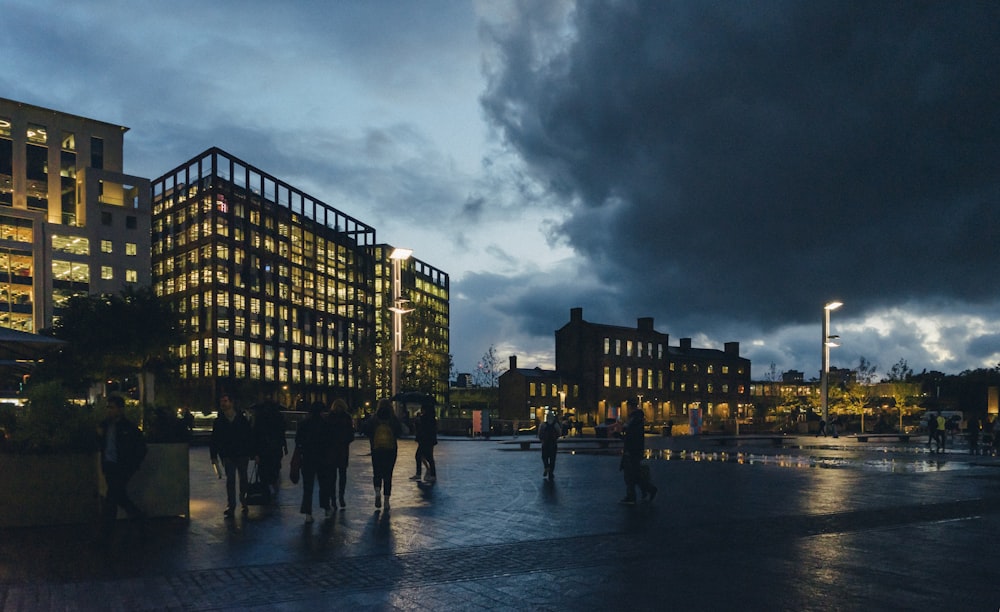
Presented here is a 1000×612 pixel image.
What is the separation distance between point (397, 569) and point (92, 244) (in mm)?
94310

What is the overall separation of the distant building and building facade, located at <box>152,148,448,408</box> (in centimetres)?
1650

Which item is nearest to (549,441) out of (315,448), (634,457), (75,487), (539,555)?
(634,457)

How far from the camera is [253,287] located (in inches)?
4104

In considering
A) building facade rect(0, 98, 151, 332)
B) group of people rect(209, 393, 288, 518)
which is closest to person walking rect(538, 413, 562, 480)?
group of people rect(209, 393, 288, 518)

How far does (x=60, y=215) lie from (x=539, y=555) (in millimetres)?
102594

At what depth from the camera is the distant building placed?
83.2 m

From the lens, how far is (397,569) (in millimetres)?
8086

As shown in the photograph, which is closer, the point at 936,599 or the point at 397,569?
the point at 936,599

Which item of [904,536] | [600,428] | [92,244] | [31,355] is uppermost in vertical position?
[92,244]

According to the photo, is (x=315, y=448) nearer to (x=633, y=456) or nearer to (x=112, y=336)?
(x=633, y=456)

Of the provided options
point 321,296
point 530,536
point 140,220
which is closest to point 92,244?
point 140,220

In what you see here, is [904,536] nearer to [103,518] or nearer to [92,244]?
[103,518]

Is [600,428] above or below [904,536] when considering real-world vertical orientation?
below

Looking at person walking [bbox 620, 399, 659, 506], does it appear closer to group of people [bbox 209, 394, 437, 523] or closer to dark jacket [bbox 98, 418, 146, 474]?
group of people [bbox 209, 394, 437, 523]
